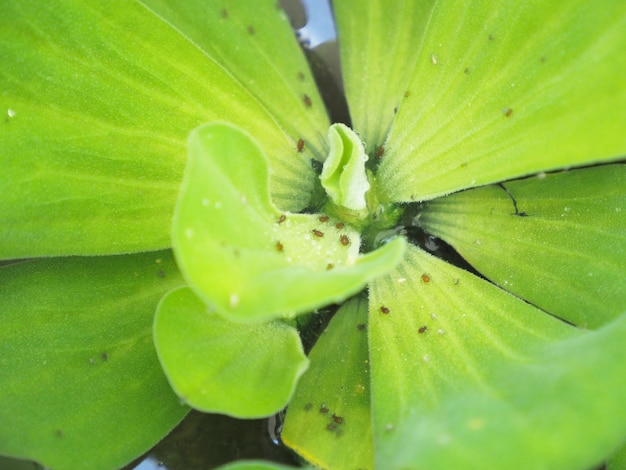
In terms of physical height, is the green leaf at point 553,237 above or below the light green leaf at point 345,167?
above

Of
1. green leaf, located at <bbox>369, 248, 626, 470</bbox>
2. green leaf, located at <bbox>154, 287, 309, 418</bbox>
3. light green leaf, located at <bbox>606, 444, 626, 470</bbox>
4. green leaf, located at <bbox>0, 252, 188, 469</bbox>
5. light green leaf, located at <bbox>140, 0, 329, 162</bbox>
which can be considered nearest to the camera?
green leaf, located at <bbox>369, 248, 626, 470</bbox>

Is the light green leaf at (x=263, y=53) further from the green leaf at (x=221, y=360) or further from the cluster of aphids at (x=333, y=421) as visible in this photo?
the cluster of aphids at (x=333, y=421)

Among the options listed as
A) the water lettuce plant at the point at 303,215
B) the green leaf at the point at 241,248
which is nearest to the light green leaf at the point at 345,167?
the water lettuce plant at the point at 303,215

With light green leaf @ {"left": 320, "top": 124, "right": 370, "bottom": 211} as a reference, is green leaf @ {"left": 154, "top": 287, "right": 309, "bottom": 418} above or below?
below

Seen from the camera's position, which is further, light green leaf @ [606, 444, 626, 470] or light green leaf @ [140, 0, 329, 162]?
light green leaf @ [140, 0, 329, 162]

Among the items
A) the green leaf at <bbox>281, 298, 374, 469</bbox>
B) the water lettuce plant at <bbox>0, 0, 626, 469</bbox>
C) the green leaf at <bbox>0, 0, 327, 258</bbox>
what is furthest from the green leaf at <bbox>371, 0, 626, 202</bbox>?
the green leaf at <bbox>0, 0, 327, 258</bbox>

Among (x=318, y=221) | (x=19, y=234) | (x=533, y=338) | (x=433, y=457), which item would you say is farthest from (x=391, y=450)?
(x=19, y=234)

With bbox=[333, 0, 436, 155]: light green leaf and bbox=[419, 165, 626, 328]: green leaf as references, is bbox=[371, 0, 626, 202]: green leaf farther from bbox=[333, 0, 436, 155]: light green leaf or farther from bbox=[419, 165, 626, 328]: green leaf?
bbox=[419, 165, 626, 328]: green leaf

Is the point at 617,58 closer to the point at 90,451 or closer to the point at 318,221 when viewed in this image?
the point at 318,221
